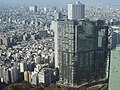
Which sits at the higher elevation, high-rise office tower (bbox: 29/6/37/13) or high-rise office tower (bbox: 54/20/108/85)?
high-rise office tower (bbox: 29/6/37/13)

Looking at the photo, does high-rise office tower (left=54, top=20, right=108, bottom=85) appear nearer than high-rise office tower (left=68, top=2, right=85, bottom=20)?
Yes

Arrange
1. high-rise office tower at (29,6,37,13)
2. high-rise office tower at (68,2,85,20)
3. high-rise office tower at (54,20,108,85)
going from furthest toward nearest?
high-rise office tower at (29,6,37,13) → high-rise office tower at (68,2,85,20) → high-rise office tower at (54,20,108,85)

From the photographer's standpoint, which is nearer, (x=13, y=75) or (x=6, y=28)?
(x=13, y=75)

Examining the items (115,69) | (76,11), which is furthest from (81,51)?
(76,11)

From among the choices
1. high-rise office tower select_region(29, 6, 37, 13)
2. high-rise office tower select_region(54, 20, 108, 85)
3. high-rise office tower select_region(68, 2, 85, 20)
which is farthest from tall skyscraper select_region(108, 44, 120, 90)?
high-rise office tower select_region(29, 6, 37, 13)

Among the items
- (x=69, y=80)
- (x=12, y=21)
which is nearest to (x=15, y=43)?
(x=69, y=80)

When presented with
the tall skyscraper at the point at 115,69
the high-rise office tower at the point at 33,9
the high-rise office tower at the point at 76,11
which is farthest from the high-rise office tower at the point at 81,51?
the high-rise office tower at the point at 33,9

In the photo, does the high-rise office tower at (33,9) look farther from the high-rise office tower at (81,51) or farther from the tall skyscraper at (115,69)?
the tall skyscraper at (115,69)

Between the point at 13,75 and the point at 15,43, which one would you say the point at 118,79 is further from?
the point at 15,43

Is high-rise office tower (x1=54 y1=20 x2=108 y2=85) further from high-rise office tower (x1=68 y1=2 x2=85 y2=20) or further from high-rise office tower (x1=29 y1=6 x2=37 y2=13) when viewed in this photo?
high-rise office tower (x1=29 y1=6 x2=37 y2=13)
